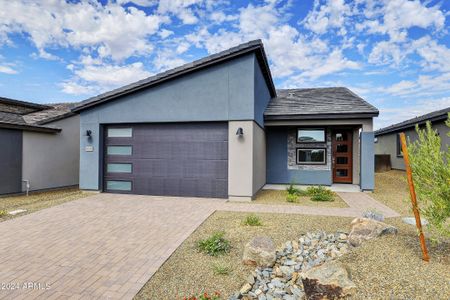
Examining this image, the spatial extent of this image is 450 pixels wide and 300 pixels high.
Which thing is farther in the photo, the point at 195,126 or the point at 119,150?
the point at 119,150

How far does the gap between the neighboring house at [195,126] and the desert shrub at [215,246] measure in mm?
3853

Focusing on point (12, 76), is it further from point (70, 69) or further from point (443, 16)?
point (443, 16)

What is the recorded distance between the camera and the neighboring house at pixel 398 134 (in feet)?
38.2

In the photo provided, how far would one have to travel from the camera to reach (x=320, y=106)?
9977mm

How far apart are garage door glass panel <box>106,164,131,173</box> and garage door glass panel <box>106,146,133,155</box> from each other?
480 millimetres

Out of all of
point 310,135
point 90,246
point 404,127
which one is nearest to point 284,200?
point 310,135

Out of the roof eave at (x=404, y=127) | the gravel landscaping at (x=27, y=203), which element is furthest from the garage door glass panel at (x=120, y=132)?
the roof eave at (x=404, y=127)

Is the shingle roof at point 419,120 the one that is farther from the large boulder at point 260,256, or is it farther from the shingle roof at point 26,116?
the shingle roof at point 26,116

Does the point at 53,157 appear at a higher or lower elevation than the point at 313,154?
lower

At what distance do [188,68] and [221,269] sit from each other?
6.71 m

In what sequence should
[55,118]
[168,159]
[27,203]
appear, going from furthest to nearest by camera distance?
[55,118], [168,159], [27,203]

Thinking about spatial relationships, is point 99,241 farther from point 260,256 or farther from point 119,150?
point 119,150

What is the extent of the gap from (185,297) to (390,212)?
627 cm

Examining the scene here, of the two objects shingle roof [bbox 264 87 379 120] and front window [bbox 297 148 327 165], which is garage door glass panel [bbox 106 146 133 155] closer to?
shingle roof [bbox 264 87 379 120]
